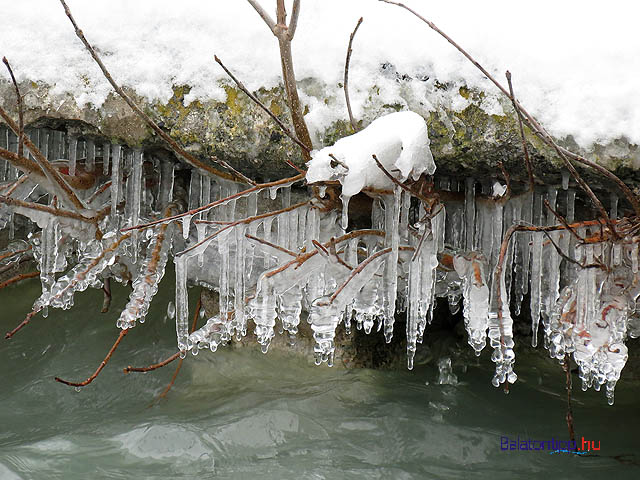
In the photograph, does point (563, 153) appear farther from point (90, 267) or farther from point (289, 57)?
point (90, 267)

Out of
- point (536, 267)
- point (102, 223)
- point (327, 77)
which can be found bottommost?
point (536, 267)

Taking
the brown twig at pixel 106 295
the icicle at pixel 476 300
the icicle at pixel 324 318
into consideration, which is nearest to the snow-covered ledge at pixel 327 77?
the icicle at pixel 476 300

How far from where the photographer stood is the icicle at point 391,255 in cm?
248

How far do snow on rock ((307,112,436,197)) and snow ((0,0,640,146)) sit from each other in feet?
0.65

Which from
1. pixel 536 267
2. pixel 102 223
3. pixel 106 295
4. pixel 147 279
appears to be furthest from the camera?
pixel 106 295

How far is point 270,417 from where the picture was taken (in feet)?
9.77

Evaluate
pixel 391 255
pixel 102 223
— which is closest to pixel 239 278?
pixel 391 255

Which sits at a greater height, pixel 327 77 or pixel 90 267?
pixel 327 77

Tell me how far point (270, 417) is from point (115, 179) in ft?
3.92

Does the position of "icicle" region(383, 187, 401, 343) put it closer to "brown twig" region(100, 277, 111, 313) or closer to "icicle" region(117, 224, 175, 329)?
"icicle" region(117, 224, 175, 329)

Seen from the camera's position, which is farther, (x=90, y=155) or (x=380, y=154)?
(x=90, y=155)

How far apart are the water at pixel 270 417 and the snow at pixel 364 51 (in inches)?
50.2

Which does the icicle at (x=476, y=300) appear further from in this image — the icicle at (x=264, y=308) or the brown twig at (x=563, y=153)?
the icicle at (x=264, y=308)

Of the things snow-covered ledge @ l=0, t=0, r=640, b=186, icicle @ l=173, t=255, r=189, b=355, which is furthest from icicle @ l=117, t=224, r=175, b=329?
snow-covered ledge @ l=0, t=0, r=640, b=186
